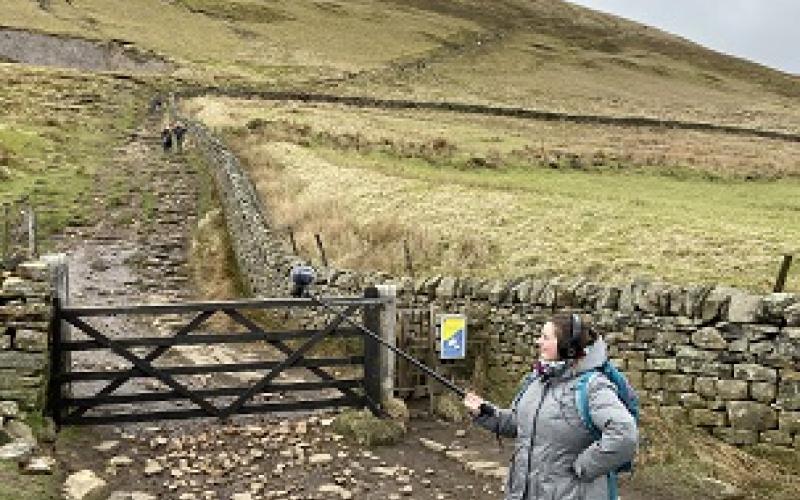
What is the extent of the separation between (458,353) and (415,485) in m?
3.12

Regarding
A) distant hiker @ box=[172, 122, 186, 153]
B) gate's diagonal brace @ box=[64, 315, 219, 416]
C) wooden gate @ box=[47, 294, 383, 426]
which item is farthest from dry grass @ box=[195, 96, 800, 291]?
gate's diagonal brace @ box=[64, 315, 219, 416]

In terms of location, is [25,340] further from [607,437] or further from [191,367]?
[607,437]

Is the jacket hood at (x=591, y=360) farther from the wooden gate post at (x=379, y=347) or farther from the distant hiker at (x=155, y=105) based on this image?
the distant hiker at (x=155, y=105)

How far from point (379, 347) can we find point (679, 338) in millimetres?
4024

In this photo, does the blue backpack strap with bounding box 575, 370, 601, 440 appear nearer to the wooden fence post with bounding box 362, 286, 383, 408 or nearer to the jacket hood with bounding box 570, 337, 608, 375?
the jacket hood with bounding box 570, 337, 608, 375

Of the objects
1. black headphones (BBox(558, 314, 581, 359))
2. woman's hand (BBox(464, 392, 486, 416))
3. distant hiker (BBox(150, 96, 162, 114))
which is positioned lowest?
woman's hand (BBox(464, 392, 486, 416))

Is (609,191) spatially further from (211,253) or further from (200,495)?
(200,495)

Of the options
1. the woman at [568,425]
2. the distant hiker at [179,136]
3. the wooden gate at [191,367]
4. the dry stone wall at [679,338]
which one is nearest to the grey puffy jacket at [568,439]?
the woman at [568,425]

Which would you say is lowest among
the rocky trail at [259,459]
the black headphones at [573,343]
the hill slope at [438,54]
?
the rocky trail at [259,459]

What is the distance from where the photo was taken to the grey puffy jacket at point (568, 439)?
593 cm

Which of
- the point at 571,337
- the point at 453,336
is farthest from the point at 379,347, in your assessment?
the point at 571,337

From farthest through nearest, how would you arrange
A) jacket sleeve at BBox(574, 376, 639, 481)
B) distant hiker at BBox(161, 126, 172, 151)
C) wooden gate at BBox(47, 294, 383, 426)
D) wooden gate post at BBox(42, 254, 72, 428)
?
1. distant hiker at BBox(161, 126, 172, 151)
2. wooden gate at BBox(47, 294, 383, 426)
3. wooden gate post at BBox(42, 254, 72, 428)
4. jacket sleeve at BBox(574, 376, 639, 481)

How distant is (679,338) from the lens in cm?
1198

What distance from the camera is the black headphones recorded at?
614cm
